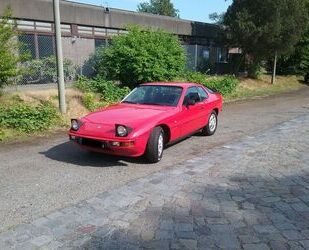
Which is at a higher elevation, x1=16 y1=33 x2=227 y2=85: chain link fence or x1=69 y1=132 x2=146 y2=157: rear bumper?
x1=16 y1=33 x2=227 y2=85: chain link fence

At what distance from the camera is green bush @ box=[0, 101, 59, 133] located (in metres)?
9.69

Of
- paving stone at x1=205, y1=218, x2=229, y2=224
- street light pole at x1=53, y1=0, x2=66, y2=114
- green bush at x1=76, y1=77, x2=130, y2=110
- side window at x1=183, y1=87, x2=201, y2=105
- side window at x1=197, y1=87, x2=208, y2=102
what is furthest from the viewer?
green bush at x1=76, y1=77, x2=130, y2=110

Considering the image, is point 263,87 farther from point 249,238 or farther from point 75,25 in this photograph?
point 249,238

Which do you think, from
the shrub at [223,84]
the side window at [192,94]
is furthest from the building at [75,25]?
the side window at [192,94]

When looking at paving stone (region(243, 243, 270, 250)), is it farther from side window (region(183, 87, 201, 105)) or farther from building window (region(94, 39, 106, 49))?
building window (region(94, 39, 106, 49))

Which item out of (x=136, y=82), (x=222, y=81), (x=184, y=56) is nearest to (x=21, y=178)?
(x=136, y=82)

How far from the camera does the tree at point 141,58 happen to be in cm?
1441

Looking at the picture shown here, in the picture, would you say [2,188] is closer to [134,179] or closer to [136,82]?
[134,179]

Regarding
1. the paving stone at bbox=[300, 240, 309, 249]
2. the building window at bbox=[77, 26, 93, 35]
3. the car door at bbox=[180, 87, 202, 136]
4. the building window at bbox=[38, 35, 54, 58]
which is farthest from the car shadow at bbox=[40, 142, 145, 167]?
the building window at bbox=[77, 26, 93, 35]

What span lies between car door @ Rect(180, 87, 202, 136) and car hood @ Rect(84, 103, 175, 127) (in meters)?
0.45

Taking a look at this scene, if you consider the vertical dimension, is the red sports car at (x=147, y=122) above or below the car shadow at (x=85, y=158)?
above

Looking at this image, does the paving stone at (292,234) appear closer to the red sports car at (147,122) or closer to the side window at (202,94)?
the red sports car at (147,122)

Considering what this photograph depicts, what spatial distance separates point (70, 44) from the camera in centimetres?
1812

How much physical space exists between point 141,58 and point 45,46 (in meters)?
5.30
